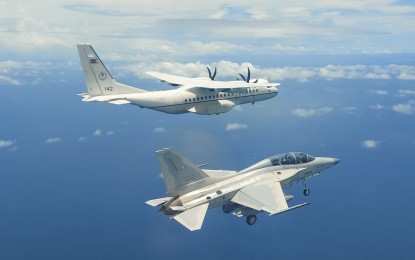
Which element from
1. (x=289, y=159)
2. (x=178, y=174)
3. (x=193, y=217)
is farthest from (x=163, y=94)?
(x=193, y=217)

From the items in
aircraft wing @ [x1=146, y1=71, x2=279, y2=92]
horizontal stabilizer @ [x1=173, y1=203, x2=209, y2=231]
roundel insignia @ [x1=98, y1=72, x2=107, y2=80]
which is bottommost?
horizontal stabilizer @ [x1=173, y1=203, x2=209, y2=231]

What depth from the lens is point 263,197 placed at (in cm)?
3766

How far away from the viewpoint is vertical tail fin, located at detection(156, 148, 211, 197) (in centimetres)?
3616

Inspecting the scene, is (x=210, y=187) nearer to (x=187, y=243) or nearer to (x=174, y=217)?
(x=174, y=217)

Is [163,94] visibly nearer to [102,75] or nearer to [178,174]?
[102,75]

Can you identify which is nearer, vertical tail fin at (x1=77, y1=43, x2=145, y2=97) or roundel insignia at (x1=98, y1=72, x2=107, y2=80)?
vertical tail fin at (x1=77, y1=43, x2=145, y2=97)

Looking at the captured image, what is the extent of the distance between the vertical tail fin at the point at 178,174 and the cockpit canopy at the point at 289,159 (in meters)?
8.79

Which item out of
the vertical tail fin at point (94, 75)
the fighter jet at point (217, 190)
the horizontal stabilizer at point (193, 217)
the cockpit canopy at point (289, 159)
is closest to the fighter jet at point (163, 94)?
the vertical tail fin at point (94, 75)

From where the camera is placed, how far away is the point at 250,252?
15262cm

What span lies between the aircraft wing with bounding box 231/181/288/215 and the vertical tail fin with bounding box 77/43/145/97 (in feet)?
87.7

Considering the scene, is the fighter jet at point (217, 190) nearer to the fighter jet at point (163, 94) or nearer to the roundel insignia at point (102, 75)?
the fighter jet at point (163, 94)

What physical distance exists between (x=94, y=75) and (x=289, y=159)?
1176 inches

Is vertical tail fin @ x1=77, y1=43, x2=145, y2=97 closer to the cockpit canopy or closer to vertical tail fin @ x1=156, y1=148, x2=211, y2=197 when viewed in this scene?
vertical tail fin @ x1=156, y1=148, x2=211, y2=197

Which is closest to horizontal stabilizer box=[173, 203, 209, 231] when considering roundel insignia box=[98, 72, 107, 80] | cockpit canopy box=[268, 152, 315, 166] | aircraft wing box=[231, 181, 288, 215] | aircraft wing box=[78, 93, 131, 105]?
aircraft wing box=[231, 181, 288, 215]
